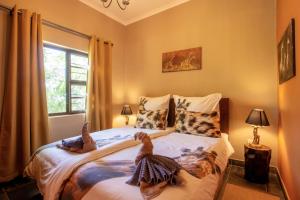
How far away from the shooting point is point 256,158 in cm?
220

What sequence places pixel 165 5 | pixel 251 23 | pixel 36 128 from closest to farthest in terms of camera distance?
pixel 36 128 → pixel 251 23 → pixel 165 5

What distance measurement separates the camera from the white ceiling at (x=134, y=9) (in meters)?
3.18

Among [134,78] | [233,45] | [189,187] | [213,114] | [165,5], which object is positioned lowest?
[189,187]

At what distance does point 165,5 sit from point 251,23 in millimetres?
1555

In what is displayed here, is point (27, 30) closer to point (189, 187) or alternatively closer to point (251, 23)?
point (189, 187)

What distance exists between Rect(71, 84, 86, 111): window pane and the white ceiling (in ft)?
4.91

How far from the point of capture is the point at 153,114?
2.81 m

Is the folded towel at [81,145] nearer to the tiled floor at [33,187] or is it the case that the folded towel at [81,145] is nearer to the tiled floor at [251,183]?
the tiled floor at [33,187]

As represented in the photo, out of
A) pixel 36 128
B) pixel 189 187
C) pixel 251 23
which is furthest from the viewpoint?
pixel 251 23

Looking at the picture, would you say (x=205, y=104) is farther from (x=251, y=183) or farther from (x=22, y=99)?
(x=22, y=99)

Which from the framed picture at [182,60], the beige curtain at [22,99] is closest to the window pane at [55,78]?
the beige curtain at [22,99]

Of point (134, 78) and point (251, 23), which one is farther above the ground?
point (251, 23)

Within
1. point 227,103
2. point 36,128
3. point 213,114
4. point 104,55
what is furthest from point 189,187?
point 104,55

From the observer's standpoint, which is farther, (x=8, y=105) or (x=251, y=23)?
(x=251, y=23)
